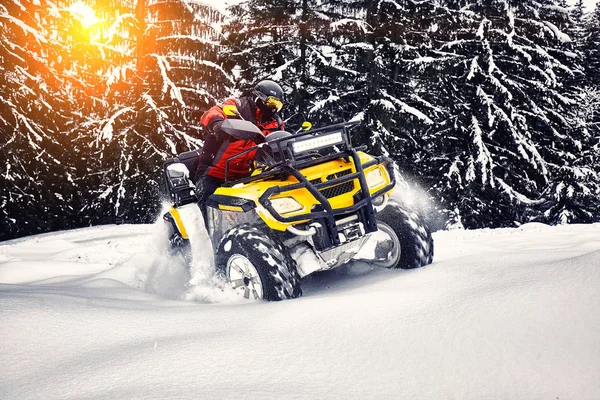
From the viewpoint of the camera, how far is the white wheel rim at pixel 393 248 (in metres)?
3.88

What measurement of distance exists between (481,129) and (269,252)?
16.9m

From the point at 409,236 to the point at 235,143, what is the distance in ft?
6.32

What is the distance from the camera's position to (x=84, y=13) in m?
15.8

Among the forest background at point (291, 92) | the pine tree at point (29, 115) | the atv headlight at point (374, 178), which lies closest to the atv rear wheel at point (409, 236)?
the atv headlight at point (374, 178)

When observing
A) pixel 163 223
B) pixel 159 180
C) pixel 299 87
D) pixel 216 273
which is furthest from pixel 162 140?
pixel 216 273

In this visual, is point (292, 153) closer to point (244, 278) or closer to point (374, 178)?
point (374, 178)

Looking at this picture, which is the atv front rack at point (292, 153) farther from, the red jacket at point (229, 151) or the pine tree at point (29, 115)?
the pine tree at point (29, 115)

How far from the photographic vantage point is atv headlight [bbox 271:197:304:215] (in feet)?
10.9

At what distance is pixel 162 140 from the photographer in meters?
16.8

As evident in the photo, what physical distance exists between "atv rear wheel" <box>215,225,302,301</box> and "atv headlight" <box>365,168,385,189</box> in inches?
38.0

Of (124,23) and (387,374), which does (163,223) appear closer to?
→ (387,374)

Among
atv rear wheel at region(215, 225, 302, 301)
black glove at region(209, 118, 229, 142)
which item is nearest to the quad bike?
atv rear wheel at region(215, 225, 302, 301)

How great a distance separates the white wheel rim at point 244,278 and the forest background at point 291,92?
11.8m

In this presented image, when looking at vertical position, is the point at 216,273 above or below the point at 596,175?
above
